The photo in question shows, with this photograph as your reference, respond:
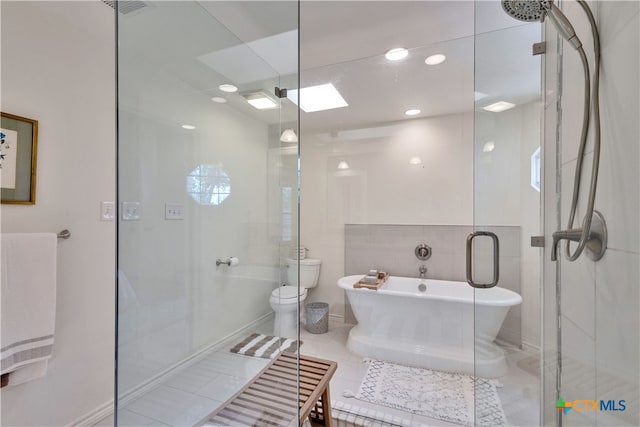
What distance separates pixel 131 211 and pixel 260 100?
1.04 m

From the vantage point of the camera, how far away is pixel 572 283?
92 centimetres

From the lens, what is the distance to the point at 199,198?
208cm

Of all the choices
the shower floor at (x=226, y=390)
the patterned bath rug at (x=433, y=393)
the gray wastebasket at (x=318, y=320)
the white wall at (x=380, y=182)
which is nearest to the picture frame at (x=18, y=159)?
the shower floor at (x=226, y=390)

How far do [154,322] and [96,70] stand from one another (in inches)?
60.2

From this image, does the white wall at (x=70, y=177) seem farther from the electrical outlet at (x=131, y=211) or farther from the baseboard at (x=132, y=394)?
the electrical outlet at (x=131, y=211)

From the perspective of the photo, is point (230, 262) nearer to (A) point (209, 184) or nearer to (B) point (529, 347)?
(A) point (209, 184)

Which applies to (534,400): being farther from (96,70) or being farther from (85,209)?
(96,70)

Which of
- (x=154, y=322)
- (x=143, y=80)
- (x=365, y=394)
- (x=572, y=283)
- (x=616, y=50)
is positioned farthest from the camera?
(x=365, y=394)

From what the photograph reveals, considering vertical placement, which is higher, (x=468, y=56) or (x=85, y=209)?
(x=468, y=56)

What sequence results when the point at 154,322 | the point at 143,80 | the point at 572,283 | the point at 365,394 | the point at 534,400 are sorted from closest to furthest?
1. the point at 572,283
2. the point at 534,400
3. the point at 143,80
4. the point at 154,322
5. the point at 365,394

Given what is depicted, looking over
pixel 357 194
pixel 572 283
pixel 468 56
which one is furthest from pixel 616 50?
pixel 357 194

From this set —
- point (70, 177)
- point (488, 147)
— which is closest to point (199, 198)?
point (70, 177)

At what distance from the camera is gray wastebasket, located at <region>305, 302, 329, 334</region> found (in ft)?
9.55

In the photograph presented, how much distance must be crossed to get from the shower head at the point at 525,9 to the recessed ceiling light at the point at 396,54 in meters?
0.98
